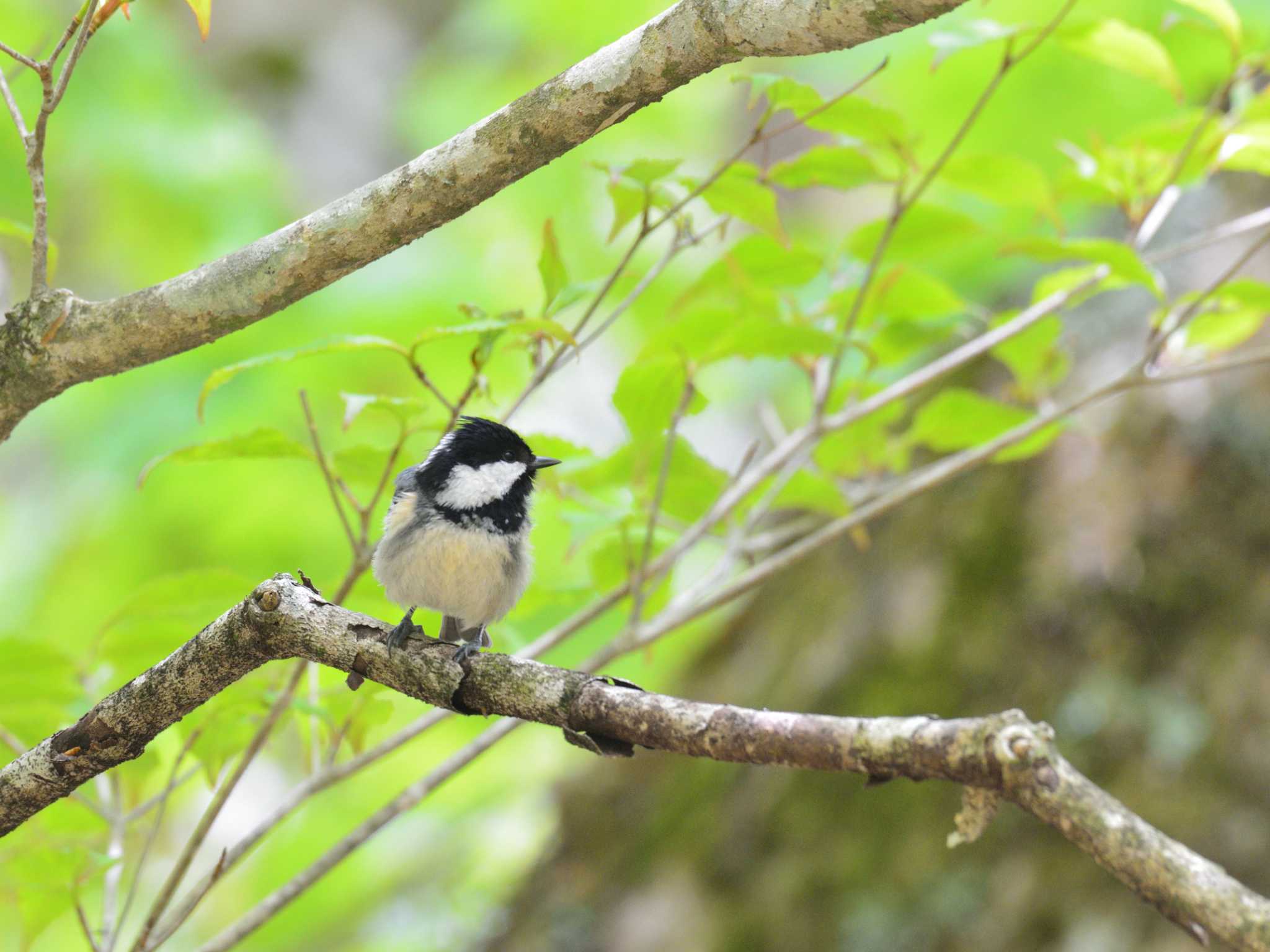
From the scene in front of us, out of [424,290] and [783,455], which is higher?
[424,290]

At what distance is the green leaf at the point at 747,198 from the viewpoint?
6.53 ft

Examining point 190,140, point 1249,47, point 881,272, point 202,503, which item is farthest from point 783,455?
point 190,140

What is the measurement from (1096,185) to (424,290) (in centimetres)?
265

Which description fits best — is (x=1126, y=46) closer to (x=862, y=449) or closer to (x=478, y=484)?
(x=862, y=449)

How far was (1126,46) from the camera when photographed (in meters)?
2.12

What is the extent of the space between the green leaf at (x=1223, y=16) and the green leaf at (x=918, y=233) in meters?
0.55

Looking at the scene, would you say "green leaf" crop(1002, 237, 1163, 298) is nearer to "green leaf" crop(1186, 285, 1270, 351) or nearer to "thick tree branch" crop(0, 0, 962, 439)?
"green leaf" crop(1186, 285, 1270, 351)

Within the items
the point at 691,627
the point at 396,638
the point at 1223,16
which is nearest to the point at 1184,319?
the point at 1223,16

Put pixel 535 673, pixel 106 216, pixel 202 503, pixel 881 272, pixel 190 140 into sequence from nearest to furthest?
pixel 535 673, pixel 881 272, pixel 202 503, pixel 190 140, pixel 106 216

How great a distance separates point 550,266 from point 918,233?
2.91 feet

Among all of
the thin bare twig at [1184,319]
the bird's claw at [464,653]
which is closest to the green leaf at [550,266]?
the bird's claw at [464,653]

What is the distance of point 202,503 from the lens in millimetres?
4129

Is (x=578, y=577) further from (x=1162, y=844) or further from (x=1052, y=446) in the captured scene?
(x=1162, y=844)

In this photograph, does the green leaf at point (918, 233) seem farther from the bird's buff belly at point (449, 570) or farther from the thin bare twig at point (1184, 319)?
the bird's buff belly at point (449, 570)
